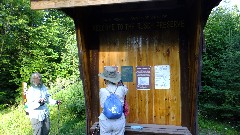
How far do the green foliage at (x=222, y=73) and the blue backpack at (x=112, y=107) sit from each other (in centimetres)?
575

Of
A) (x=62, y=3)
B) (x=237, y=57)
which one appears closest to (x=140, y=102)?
(x=62, y=3)

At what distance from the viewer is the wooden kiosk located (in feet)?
16.9

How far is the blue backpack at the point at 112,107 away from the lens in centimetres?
442

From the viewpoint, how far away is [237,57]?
897cm

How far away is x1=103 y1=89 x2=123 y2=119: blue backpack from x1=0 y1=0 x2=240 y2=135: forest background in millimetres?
2865

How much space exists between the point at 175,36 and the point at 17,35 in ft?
36.1

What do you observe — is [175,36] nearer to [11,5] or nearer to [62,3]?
[62,3]

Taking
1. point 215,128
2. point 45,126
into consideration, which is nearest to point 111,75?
point 45,126

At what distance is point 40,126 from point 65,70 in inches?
402

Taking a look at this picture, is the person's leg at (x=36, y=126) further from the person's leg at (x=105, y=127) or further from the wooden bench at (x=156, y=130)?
the person's leg at (x=105, y=127)

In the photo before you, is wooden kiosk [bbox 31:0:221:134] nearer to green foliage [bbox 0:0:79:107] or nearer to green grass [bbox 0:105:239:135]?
green grass [bbox 0:105:239:135]

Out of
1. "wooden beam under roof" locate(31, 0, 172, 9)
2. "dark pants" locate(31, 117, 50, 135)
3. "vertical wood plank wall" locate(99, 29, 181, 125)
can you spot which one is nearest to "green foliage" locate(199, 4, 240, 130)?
"vertical wood plank wall" locate(99, 29, 181, 125)

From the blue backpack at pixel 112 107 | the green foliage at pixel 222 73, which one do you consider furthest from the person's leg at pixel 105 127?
the green foliage at pixel 222 73

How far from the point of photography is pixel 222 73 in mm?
9203
